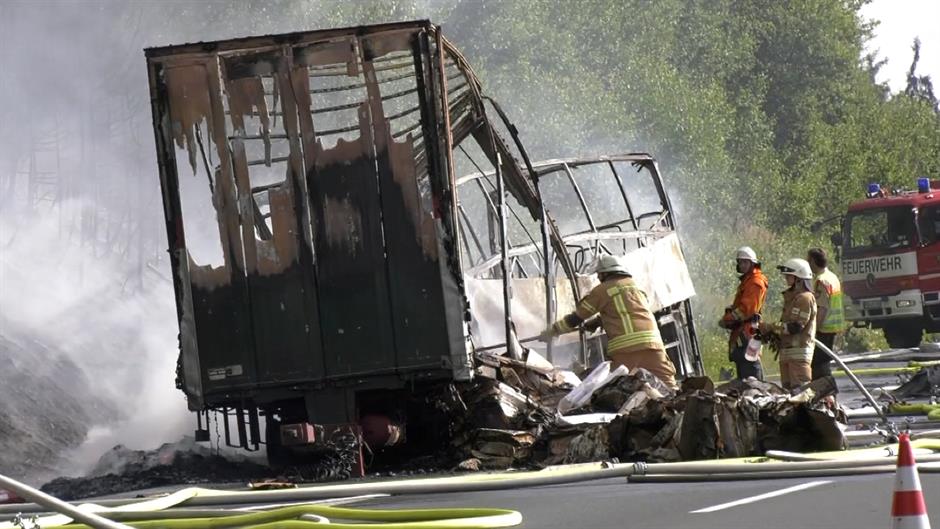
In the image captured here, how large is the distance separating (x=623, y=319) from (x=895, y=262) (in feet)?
55.3

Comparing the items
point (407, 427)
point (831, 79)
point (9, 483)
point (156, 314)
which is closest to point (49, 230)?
point (156, 314)

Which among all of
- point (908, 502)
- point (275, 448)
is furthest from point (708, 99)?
point (908, 502)

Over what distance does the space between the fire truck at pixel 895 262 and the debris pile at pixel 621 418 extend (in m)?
16.5

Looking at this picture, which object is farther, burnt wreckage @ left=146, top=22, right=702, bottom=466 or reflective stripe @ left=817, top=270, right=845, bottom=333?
reflective stripe @ left=817, top=270, right=845, bottom=333

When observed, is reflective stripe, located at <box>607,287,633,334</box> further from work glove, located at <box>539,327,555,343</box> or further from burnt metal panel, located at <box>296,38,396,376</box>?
burnt metal panel, located at <box>296,38,396,376</box>

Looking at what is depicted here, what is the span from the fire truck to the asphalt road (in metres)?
19.3

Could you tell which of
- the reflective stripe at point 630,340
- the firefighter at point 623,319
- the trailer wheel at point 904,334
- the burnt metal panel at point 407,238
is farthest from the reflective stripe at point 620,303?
the trailer wheel at point 904,334

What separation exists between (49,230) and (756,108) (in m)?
27.5

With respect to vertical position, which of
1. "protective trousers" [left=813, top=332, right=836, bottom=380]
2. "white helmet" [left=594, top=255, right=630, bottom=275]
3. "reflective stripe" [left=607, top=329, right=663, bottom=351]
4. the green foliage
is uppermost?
the green foliage

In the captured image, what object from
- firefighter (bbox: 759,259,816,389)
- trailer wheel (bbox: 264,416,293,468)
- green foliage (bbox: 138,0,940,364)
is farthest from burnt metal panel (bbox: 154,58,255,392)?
green foliage (bbox: 138,0,940,364)

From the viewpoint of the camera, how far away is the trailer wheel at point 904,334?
29859 millimetres

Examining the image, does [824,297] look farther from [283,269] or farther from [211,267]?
[211,267]

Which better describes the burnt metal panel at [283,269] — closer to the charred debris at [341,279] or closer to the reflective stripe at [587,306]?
the charred debris at [341,279]

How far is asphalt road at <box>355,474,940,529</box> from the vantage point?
27.1ft
